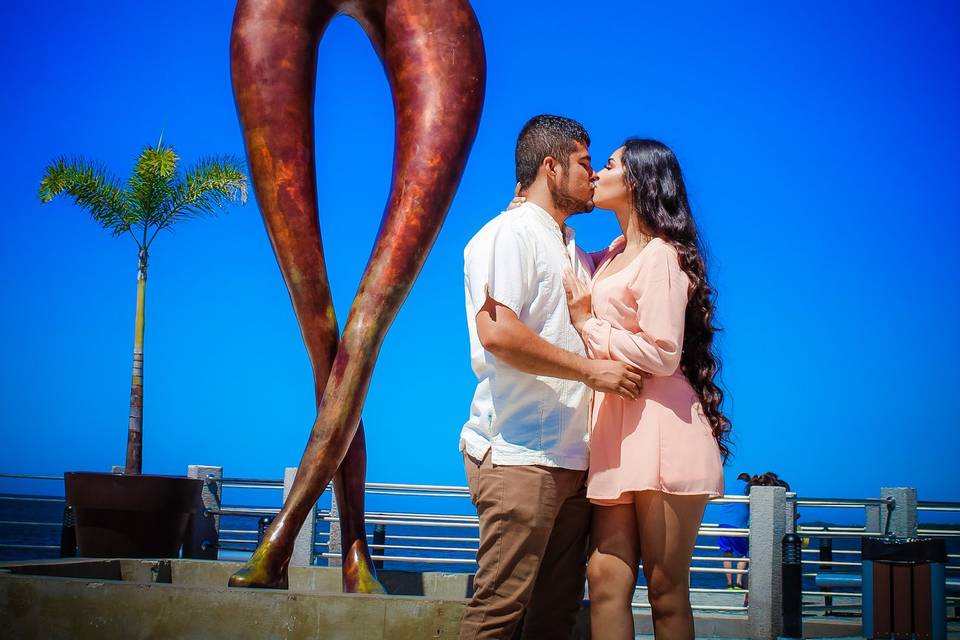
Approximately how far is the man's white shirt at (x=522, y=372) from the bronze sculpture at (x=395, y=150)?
0.52 m

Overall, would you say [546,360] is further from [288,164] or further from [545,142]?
[288,164]

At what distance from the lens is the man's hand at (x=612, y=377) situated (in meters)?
2.48

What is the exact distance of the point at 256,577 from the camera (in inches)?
113

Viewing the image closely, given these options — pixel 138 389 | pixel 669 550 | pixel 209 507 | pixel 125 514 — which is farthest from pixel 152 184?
pixel 669 550

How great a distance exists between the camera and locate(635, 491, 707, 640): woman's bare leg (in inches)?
98.3

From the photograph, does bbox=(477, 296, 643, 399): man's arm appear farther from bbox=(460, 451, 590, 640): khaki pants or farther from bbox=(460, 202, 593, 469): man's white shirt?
bbox=(460, 451, 590, 640): khaki pants

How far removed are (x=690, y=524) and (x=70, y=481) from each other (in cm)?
305

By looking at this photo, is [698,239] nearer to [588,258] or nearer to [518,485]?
[588,258]

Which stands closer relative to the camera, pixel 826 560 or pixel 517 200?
pixel 517 200

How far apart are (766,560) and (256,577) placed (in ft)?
16.8

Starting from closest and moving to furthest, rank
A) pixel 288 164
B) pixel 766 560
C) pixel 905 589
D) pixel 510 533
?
pixel 510 533
pixel 288 164
pixel 905 589
pixel 766 560

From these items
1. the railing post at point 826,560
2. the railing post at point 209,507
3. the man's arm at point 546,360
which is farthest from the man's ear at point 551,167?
the railing post at point 826,560

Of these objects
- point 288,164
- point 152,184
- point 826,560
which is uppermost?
point 152,184

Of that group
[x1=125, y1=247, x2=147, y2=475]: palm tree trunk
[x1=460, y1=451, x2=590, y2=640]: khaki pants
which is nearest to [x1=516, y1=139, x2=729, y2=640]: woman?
[x1=460, y1=451, x2=590, y2=640]: khaki pants
